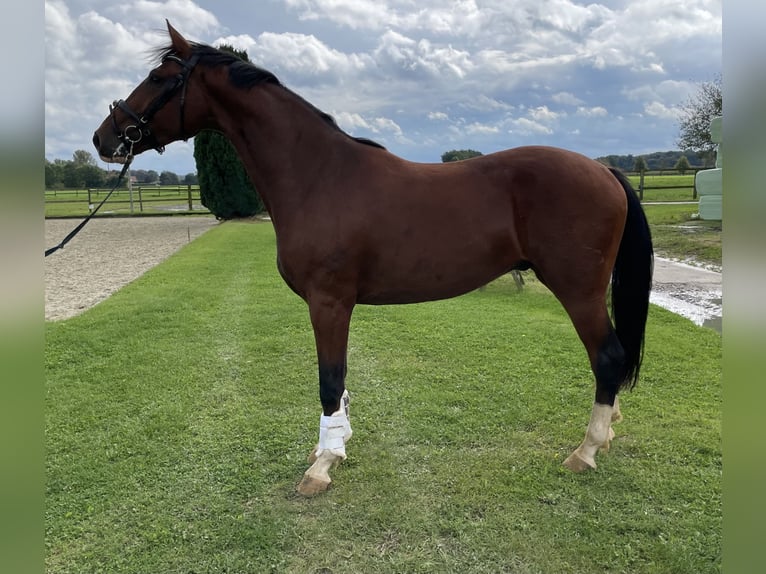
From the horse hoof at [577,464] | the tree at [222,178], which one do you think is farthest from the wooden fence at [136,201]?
the horse hoof at [577,464]

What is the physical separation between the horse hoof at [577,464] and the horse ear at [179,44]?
3148 millimetres

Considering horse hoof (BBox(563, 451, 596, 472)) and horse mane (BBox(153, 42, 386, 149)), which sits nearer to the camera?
horse mane (BBox(153, 42, 386, 149))

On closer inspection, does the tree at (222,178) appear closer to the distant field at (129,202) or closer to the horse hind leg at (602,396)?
the distant field at (129,202)

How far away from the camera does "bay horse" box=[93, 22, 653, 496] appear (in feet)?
8.39

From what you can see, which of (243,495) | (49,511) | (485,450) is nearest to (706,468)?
(485,450)

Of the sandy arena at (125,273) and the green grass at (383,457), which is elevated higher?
the sandy arena at (125,273)

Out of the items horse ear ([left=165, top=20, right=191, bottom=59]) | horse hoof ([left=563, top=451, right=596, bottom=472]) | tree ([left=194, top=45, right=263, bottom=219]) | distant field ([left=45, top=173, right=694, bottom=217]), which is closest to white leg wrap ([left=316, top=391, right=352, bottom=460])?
horse hoof ([left=563, top=451, right=596, bottom=472])

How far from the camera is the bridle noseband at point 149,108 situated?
99.3 inches

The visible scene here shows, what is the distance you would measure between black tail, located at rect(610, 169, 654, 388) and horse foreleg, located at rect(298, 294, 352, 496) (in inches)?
67.5

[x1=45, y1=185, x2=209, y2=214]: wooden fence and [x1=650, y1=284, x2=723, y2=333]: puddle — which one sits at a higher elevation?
[x1=45, y1=185, x2=209, y2=214]: wooden fence

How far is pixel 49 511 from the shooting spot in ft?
8.09

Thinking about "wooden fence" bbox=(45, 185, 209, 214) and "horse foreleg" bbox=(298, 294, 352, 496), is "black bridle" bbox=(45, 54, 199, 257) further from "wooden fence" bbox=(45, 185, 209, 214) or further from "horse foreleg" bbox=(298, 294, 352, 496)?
"wooden fence" bbox=(45, 185, 209, 214)

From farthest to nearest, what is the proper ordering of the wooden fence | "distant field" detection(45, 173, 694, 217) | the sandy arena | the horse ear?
1. the wooden fence
2. "distant field" detection(45, 173, 694, 217)
3. the sandy arena
4. the horse ear
